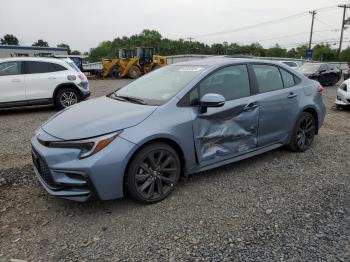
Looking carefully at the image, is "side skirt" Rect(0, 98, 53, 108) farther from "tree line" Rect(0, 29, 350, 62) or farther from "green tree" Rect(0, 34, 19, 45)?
"green tree" Rect(0, 34, 19, 45)

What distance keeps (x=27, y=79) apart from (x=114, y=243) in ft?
25.2

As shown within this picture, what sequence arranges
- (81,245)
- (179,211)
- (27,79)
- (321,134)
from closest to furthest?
1. (81,245)
2. (179,211)
3. (321,134)
4. (27,79)

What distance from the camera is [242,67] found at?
15.4ft

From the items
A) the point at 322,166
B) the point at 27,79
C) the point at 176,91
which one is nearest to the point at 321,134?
the point at 322,166

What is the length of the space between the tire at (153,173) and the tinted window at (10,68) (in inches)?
288

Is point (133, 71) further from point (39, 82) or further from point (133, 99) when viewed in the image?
point (133, 99)

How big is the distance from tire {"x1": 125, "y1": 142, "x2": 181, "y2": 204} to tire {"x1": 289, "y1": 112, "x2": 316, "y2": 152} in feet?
7.74

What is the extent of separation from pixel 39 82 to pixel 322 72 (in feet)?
56.1

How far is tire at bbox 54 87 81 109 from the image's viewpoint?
9914mm

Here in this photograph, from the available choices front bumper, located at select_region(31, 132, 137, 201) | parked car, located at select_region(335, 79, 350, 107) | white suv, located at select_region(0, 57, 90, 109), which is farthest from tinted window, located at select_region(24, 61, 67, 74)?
parked car, located at select_region(335, 79, 350, 107)

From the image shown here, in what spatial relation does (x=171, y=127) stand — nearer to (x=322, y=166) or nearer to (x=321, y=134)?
(x=322, y=166)

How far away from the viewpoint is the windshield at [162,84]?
4098mm

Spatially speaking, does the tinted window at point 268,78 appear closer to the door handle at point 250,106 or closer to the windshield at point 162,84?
the door handle at point 250,106

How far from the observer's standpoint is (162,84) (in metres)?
4.44
